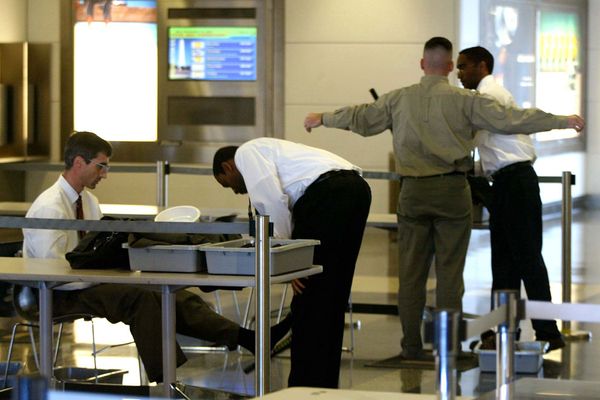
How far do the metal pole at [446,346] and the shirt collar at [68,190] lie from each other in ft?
11.1

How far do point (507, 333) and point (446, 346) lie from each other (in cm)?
36

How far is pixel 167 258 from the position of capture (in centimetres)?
440

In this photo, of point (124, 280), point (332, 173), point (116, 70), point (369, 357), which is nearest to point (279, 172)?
point (332, 173)

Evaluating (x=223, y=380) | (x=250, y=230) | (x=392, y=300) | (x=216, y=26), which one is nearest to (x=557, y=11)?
(x=216, y=26)

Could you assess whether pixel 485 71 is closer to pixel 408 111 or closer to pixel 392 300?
pixel 408 111

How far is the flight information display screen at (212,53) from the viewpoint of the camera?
1117 centimetres

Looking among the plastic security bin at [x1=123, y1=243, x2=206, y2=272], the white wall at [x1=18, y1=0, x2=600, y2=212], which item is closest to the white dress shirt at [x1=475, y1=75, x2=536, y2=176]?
the plastic security bin at [x1=123, y1=243, x2=206, y2=272]

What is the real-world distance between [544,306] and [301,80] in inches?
343

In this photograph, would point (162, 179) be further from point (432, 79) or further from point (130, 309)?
point (130, 309)

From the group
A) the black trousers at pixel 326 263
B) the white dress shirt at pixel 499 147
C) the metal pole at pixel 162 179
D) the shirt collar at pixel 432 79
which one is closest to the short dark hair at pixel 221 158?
the black trousers at pixel 326 263

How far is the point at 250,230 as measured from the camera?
3.90 metres

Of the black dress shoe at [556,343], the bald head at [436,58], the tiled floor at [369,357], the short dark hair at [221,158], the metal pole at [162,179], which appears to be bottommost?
the tiled floor at [369,357]

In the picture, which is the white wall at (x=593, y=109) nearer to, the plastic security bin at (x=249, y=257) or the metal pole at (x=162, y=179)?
the metal pole at (x=162, y=179)

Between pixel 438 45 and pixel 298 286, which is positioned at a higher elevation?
pixel 438 45
